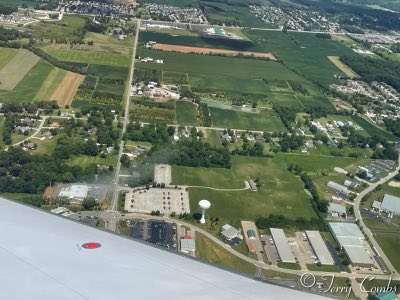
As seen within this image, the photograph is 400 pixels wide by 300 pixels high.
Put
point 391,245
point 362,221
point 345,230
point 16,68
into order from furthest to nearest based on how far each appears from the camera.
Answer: point 16,68, point 362,221, point 345,230, point 391,245

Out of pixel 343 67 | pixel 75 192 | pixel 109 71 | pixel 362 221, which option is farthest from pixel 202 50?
pixel 362 221

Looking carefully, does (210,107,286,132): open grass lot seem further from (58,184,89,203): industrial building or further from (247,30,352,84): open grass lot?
(58,184,89,203): industrial building

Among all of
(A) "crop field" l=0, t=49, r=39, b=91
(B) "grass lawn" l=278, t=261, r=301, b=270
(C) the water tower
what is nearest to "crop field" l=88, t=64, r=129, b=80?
(A) "crop field" l=0, t=49, r=39, b=91

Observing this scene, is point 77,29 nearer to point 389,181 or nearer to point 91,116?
point 91,116

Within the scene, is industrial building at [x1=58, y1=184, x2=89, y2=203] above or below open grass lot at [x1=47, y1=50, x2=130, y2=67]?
below

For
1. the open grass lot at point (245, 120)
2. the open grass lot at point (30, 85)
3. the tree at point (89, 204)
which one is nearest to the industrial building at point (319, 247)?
the tree at point (89, 204)

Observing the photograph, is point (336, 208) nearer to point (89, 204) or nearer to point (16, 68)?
point (89, 204)

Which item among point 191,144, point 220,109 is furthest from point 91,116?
point 220,109

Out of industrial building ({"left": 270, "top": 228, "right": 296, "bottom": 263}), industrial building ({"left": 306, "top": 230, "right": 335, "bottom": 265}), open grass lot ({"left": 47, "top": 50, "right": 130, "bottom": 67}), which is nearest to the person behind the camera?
industrial building ({"left": 270, "top": 228, "right": 296, "bottom": 263})
